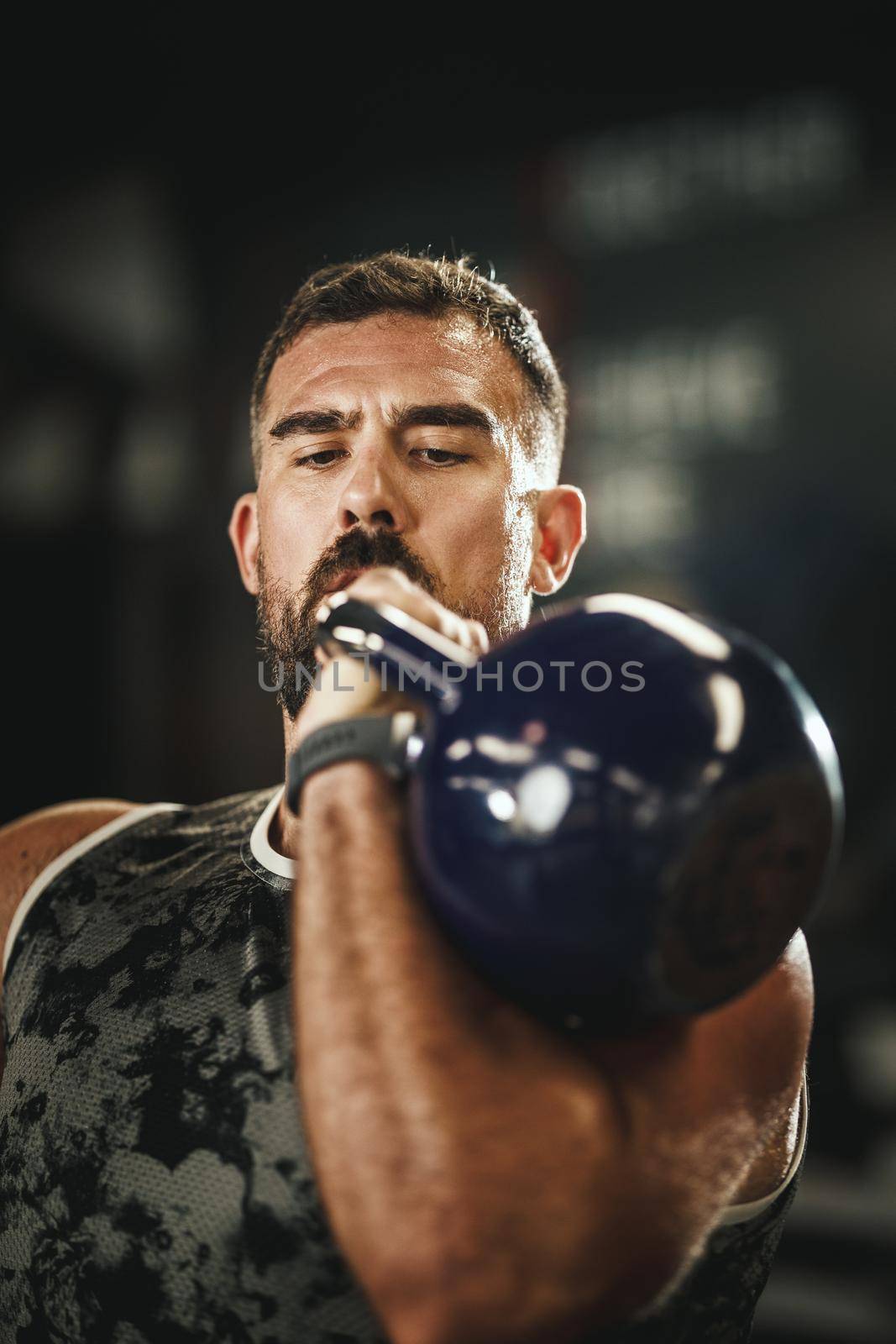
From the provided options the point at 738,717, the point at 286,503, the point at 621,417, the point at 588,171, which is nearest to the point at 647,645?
the point at 738,717

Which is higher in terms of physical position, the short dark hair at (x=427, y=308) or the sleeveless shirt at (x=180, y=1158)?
the short dark hair at (x=427, y=308)

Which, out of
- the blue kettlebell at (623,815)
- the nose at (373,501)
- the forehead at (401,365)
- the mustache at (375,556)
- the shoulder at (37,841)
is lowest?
the shoulder at (37,841)

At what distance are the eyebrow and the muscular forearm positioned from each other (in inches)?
30.2

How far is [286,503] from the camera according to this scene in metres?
1.42

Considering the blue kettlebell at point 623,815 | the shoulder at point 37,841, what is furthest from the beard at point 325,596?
the blue kettlebell at point 623,815

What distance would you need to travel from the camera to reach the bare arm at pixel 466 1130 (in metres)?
0.69

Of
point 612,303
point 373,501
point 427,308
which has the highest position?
point 612,303

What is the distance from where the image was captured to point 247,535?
1692 millimetres

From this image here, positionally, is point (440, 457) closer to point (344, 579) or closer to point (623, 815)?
point (344, 579)

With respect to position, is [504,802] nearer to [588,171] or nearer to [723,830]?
[723,830]

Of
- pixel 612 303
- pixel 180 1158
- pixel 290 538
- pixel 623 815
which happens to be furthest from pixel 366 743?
pixel 612 303

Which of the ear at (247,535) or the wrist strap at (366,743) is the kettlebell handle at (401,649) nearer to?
the wrist strap at (366,743)

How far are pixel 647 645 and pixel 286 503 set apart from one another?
2.54ft

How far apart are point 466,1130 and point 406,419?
0.96 m
